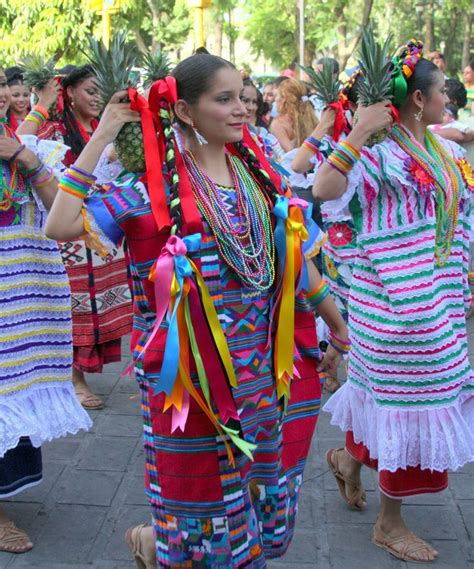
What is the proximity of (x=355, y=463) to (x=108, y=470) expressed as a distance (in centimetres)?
129

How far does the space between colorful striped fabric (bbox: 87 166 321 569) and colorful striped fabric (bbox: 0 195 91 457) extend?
105cm

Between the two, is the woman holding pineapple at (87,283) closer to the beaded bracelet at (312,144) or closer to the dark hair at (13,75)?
the beaded bracelet at (312,144)

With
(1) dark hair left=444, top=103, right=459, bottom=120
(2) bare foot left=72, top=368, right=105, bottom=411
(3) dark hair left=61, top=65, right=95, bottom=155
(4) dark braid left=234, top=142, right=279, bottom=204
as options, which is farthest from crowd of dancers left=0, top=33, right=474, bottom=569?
(1) dark hair left=444, top=103, right=459, bottom=120

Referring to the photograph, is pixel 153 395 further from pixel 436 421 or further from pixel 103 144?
pixel 436 421

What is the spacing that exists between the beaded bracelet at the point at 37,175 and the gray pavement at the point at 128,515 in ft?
4.78

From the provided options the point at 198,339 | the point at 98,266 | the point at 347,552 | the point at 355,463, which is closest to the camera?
the point at 198,339

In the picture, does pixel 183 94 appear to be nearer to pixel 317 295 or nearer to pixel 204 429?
pixel 317 295

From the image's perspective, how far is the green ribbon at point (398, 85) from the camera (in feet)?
12.1

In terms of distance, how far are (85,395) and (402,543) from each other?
2.52 m

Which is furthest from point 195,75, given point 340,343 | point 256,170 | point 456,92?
point 456,92

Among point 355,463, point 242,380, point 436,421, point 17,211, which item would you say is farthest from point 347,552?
point 17,211

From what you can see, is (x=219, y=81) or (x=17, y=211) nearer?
(x=219, y=81)

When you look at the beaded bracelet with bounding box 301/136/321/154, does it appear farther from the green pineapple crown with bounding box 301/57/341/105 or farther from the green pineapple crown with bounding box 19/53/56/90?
the green pineapple crown with bounding box 19/53/56/90

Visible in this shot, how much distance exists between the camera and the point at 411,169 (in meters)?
3.68
